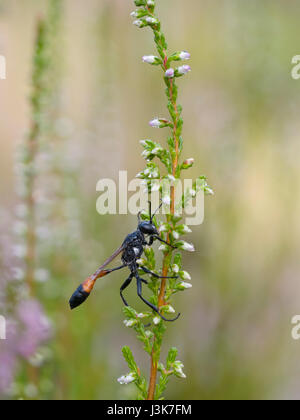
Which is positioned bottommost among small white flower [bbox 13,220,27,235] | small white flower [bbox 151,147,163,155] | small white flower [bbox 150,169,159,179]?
small white flower [bbox 13,220,27,235]

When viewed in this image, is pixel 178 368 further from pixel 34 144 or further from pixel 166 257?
pixel 34 144

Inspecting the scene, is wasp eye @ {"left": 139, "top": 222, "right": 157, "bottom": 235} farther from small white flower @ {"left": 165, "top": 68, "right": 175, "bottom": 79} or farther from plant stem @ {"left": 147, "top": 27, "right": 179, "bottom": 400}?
small white flower @ {"left": 165, "top": 68, "right": 175, "bottom": 79}

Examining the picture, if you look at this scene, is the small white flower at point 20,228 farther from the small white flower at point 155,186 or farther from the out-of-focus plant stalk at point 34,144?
the small white flower at point 155,186

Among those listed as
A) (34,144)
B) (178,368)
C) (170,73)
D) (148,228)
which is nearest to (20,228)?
(34,144)

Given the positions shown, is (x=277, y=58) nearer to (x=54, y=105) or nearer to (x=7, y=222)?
(x=54, y=105)

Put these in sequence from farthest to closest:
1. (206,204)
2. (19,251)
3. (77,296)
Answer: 1. (206,204)
2. (19,251)
3. (77,296)

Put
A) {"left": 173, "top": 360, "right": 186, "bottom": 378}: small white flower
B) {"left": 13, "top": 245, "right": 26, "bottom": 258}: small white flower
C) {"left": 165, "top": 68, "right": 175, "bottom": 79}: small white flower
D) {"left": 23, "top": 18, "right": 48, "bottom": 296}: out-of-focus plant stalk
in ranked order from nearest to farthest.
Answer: {"left": 165, "top": 68, "right": 175, "bottom": 79}: small white flower → {"left": 173, "top": 360, "right": 186, "bottom": 378}: small white flower → {"left": 23, "top": 18, "right": 48, "bottom": 296}: out-of-focus plant stalk → {"left": 13, "top": 245, "right": 26, "bottom": 258}: small white flower

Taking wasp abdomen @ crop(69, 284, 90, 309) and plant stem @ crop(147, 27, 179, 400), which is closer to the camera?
plant stem @ crop(147, 27, 179, 400)

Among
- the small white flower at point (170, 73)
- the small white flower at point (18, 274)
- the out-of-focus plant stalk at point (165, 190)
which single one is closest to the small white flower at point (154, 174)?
the out-of-focus plant stalk at point (165, 190)

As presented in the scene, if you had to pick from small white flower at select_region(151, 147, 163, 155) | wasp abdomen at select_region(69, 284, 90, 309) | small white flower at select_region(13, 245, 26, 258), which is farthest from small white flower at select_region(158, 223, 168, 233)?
small white flower at select_region(13, 245, 26, 258)
